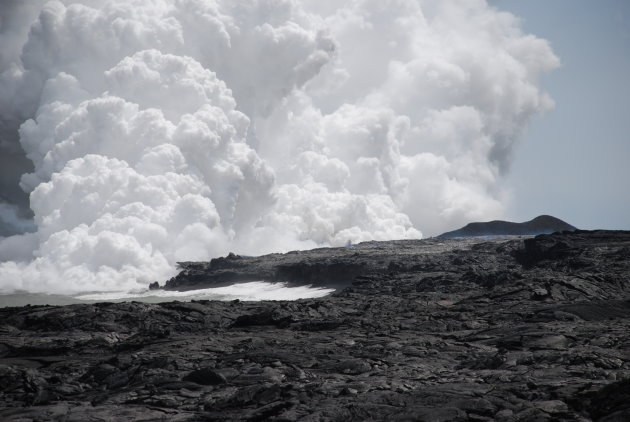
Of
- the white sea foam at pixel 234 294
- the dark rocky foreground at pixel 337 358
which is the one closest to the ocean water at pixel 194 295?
the white sea foam at pixel 234 294

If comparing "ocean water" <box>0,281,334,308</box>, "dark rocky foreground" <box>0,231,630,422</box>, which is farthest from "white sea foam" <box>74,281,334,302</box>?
"dark rocky foreground" <box>0,231,630,422</box>

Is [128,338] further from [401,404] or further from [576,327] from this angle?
[576,327]

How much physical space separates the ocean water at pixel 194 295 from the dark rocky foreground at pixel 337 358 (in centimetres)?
3023

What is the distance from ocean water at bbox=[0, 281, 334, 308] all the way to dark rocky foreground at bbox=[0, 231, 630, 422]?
30.2 meters

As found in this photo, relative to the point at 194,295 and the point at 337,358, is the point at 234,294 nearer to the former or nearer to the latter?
the point at 194,295

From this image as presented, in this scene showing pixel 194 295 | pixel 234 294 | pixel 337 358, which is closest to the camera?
pixel 337 358

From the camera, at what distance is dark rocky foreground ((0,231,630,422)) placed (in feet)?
60.4

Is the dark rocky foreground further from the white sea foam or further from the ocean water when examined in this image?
the ocean water

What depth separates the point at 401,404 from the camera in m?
18.6

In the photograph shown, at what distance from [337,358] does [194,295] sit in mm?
58292

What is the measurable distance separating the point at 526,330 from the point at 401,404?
1447 cm

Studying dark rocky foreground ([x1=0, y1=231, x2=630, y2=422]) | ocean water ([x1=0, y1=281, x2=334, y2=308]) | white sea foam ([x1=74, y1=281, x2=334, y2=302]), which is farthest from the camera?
white sea foam ([x1=74, y1=281, x2=334, y2=302])

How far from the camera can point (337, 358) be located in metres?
26.9

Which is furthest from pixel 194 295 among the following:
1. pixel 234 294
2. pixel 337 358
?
pixel 337 358
